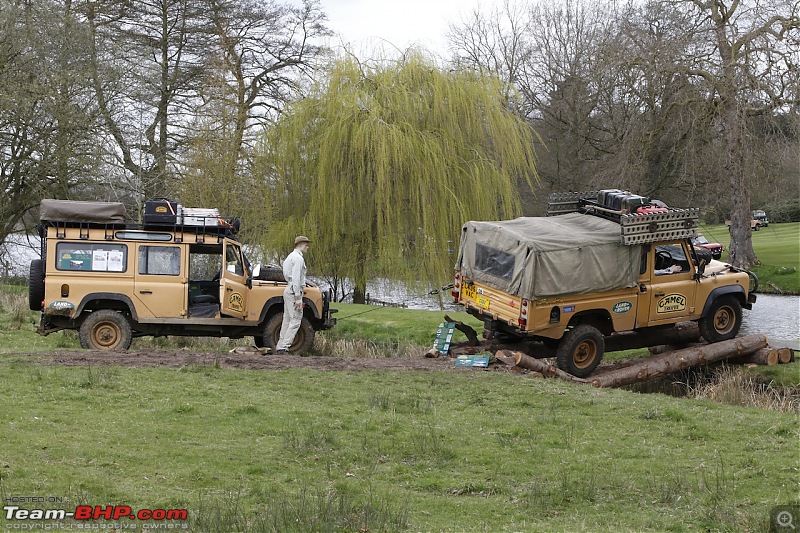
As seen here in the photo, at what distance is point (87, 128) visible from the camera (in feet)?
105

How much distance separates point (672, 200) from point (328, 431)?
3333 cm

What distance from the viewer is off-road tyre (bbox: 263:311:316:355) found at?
17312 millimetres

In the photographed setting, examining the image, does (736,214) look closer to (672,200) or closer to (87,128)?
(672,200)

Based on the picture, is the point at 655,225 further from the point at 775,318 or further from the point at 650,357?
the point at 775,318

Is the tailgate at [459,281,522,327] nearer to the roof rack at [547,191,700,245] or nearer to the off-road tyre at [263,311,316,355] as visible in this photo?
the roof rack at [547,191,700,245]

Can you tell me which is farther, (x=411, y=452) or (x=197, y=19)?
(x=197, y=19)

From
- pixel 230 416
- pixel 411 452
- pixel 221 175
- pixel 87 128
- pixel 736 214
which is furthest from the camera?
pixel 736 214

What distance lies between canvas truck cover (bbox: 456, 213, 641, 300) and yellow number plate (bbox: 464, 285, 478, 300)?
217mm

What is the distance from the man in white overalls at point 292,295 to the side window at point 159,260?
6.99 ft

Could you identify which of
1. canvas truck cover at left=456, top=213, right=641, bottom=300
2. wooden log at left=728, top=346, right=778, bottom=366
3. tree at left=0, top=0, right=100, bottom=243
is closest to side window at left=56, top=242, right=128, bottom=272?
canvas truck cover at left=456, top=213, right=641, bottom=300

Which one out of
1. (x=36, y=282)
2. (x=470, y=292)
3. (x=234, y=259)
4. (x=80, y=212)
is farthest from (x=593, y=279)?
(x=36, y=282)

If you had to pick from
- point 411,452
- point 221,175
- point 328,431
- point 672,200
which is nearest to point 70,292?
point 328,431

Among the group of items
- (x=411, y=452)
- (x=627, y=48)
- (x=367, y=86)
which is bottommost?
(x=411, y=452)

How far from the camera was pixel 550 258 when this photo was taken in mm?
15047
